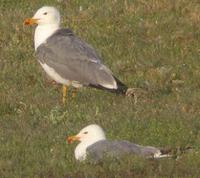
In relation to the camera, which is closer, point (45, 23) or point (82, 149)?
point (82, 149)

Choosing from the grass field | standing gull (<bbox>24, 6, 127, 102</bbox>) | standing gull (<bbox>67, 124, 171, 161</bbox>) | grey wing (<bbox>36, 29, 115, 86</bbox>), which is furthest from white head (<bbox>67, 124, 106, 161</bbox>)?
grey wing (<bbox>36, 29, 115, 86</bbox>)

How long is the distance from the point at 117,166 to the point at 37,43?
5533mm

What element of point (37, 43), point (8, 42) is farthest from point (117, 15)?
point (37, 43)

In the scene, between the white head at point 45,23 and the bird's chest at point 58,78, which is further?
the white head at point 45,23

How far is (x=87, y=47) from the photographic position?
1427 centimetres

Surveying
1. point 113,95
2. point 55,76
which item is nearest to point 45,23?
point 55,76

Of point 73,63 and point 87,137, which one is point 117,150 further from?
point 73,63

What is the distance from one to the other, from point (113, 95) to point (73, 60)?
79 centimetres

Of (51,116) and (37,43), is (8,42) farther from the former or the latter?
(51,116)

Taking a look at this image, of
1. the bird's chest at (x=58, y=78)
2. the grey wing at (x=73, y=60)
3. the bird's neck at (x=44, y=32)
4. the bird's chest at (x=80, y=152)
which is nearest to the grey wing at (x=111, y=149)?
the bird's chest at (x=80, y=152)

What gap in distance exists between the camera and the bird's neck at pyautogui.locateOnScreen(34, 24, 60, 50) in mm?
14867

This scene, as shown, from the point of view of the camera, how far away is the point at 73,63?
559 inches

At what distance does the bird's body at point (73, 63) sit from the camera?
13828 millimetres

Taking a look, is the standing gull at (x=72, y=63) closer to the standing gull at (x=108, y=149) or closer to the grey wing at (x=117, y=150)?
the standing gull at (x=108, y=149)
